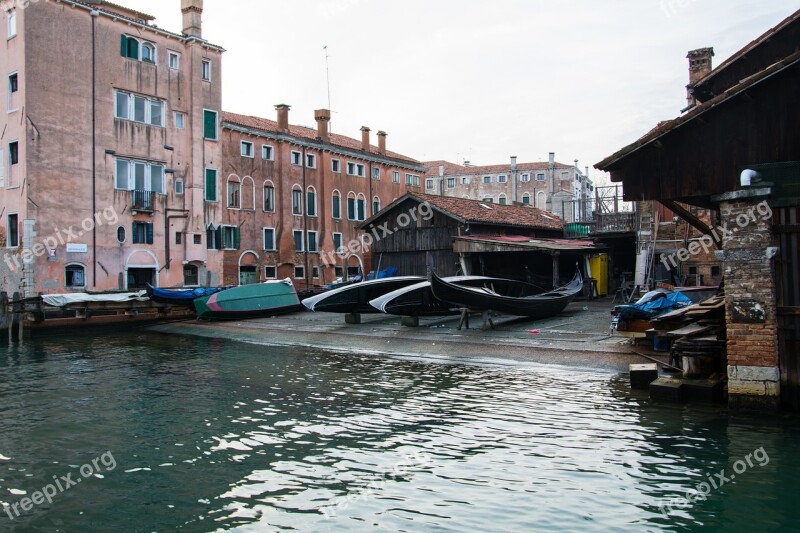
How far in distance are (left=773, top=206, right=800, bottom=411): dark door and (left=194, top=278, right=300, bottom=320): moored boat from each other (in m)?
21.2

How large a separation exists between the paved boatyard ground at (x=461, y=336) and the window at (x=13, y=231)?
7888 millimetres

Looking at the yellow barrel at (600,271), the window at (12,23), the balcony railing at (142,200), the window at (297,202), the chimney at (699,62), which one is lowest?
the yellow barrel at (600,271)

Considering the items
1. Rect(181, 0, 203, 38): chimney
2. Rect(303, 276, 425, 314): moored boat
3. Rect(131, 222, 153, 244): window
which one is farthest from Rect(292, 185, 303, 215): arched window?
Rect(303, 276, 425, 314): moored boat

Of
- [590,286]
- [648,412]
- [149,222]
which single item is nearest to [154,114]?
[149,222]

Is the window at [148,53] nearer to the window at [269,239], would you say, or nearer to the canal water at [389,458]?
the window at [269,239]

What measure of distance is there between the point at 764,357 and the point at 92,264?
28.1 m

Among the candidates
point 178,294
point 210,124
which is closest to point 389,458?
point 178,294

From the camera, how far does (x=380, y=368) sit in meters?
14.2

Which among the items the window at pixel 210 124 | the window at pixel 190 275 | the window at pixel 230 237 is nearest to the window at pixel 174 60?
the window at pixel 210 124

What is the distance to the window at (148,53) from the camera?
105 feet

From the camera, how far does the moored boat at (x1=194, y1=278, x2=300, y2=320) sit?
84.9 ft

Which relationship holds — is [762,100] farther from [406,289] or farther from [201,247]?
[201,247]

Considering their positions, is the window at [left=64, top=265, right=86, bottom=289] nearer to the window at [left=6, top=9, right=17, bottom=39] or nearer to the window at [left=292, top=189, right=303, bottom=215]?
the window at [left=6, top=9, right=17, bottom=39]

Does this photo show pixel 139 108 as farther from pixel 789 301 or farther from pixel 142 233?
pixel 789 301
